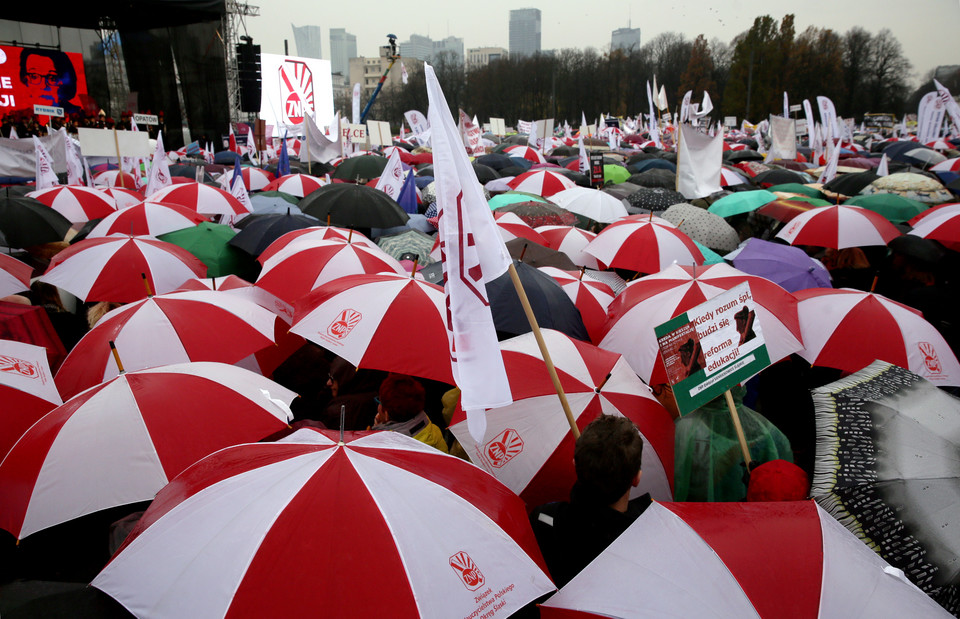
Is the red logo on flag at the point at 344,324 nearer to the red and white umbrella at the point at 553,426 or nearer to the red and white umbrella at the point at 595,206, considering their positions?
the red and white umbrella at the point at 553,426

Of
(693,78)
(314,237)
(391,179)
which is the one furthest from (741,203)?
(693,78)

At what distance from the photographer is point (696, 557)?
5.88ft

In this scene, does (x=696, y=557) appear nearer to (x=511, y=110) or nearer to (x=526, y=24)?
(x=511, y=110)

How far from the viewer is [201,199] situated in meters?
8.78

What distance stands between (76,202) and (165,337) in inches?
247

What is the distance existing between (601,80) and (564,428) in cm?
7874

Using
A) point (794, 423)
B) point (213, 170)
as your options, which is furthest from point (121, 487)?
point (213, 170)

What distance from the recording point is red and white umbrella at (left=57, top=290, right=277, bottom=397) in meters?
3.84

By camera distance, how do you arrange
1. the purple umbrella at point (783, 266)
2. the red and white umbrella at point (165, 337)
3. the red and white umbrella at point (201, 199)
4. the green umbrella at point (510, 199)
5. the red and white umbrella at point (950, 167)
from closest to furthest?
the red and white umbrella at point (165, 337) < the purple umbrella at point (783, 266) < the red and white umbrella at point (201, 199) < the green umbrella at point (510, 199) < the red and white umbrella at point (950, 167)

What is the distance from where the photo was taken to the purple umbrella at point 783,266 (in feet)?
19.2

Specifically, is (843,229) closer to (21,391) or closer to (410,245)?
(410,245)

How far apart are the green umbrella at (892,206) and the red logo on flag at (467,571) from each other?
8.47 metres

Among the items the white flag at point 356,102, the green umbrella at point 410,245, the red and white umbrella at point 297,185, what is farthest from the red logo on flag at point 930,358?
the white flag at point 356,102

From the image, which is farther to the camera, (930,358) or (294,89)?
(294,89)
